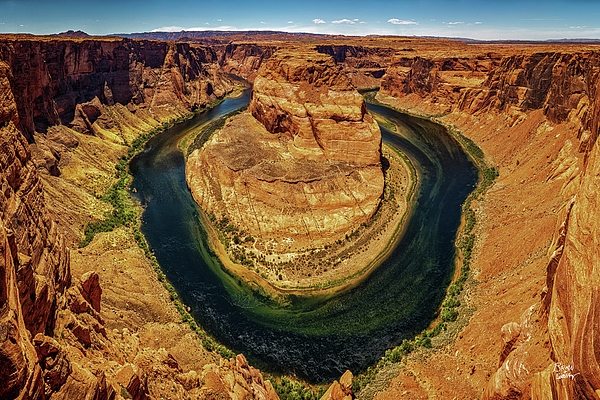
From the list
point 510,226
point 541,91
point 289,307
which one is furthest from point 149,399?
point 541,91

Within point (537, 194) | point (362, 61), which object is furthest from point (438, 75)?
point (537, 194)

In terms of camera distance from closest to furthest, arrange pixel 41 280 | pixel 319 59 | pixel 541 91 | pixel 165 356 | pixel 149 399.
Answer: pixel 149 399
pixel 41 280
pixel 165 356
pixel 319 59
pixel 541 91

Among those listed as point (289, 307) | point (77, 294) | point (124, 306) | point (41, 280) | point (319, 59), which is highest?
point (319, 59)

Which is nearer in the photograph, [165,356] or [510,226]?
[165,356]

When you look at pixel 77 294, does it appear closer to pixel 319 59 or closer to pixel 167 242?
pixel 167 242

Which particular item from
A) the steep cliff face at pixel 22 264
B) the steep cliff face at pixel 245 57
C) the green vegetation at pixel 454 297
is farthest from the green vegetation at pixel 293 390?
the steep cliff face at pixel 245 57

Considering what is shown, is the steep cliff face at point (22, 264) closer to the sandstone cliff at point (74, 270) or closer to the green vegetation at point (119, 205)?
the sandstone cliff at point (74, 270)

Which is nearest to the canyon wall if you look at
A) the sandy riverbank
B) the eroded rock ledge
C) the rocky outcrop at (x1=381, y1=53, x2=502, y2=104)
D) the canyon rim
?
the canyon rim
